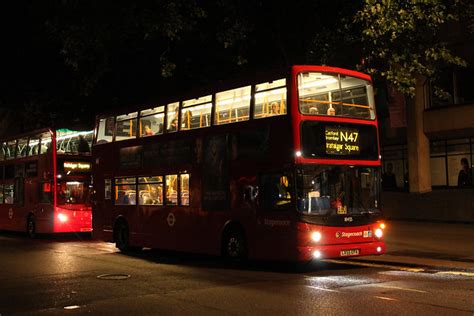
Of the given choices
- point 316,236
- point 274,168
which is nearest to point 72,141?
point 274,168

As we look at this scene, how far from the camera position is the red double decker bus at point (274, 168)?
12375 millimetres

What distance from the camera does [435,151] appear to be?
26.5 meters

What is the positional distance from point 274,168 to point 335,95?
2.09 m

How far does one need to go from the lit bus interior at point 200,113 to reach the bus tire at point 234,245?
8.66 feet

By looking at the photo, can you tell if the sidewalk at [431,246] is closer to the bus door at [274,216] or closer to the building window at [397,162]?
the bus door at [274,216]

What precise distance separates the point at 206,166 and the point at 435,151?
15055 mm

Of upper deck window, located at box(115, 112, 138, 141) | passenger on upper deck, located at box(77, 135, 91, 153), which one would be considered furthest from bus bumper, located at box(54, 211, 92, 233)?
upper deck window, located at box(115, 112, 138, 141)

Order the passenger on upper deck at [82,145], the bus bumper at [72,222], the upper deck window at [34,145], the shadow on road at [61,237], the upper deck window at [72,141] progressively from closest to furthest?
the bus bumper at [72,222], the upper deck window at [72,141], the shadow on road at [61,237], the passenger on upper deck at [82,145], the upper deck window at [34,145]

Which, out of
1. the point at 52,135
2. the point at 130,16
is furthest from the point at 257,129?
the point at 52,135

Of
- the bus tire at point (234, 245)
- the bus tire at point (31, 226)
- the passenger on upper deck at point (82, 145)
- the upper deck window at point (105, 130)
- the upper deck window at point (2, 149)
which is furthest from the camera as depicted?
the upper deck window at point (2, 149)

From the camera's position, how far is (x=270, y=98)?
13.0 metres

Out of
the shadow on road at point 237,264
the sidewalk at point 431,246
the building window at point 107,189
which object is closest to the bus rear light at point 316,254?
the shadow on road at point 237,264

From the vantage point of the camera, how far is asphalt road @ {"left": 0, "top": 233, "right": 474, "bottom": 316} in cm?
876

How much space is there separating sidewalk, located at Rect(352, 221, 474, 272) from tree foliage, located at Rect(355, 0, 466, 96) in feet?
14.2
